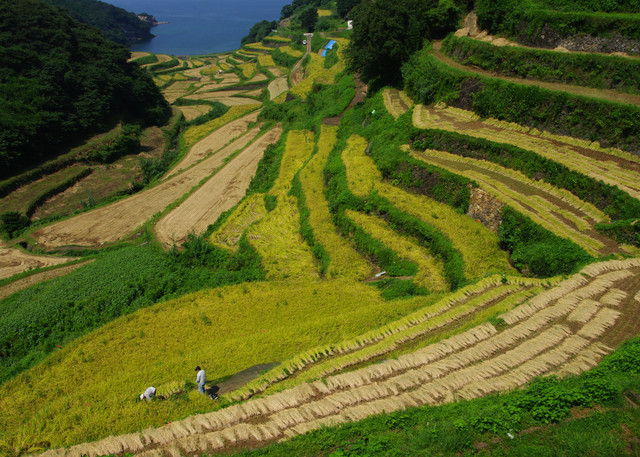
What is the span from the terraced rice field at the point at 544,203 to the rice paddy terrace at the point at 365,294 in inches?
3.3

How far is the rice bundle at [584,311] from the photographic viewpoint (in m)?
10.6

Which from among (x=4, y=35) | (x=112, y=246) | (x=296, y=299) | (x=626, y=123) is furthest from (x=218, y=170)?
(x=4, y=35)

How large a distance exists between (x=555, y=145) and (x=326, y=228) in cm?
1187

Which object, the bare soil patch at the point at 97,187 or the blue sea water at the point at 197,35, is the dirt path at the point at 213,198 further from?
the blue sea water at the point at 197,35

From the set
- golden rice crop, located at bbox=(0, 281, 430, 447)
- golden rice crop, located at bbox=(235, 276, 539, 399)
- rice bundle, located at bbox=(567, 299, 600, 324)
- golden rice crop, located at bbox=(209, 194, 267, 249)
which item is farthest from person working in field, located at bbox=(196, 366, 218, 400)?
golden rice crop, located at bbox=(209, 194, 267, 249)

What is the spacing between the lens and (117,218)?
27.5 m

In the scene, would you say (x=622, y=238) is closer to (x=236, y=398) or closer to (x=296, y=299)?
(x=296, y=299)

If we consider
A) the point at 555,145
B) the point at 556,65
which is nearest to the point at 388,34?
the point at 556,65

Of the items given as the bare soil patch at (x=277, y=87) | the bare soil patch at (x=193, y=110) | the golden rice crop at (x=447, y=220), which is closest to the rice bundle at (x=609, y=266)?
the golden rice crop at (x=447, y=220)

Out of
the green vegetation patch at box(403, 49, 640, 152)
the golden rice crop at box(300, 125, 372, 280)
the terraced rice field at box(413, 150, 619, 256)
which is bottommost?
the golden rice crop at box(300, 125, 372, 280)

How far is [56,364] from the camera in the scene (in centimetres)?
1237

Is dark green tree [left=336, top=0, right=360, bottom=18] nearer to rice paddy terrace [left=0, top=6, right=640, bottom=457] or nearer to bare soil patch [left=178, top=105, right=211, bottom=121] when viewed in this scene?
bare soil patch [left=178, top=105, right=211, bottom=121]

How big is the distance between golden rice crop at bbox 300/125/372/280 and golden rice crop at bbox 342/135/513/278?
222cm

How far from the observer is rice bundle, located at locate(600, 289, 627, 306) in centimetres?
1091
